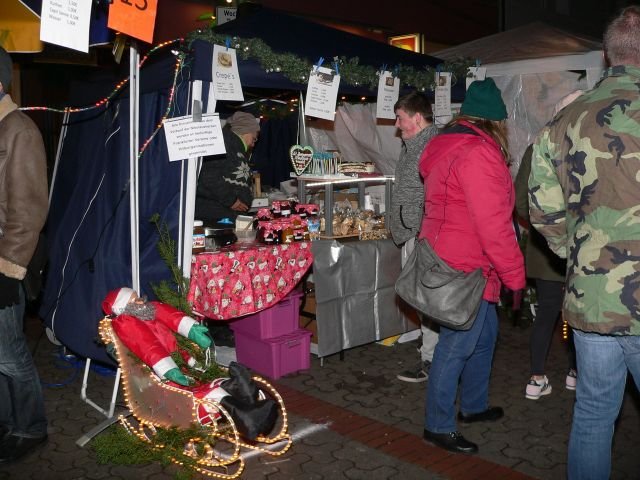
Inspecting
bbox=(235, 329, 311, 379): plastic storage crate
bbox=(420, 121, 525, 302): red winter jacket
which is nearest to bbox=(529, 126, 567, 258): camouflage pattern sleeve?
bbox=(420, 121, 525, 302): red winter jacket

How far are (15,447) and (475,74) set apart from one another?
4.82 m

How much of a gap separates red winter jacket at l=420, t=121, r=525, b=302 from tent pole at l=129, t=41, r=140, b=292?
1.65 meters

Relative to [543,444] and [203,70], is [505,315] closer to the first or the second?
[543,444]

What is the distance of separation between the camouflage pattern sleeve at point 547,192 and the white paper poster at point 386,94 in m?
2.83

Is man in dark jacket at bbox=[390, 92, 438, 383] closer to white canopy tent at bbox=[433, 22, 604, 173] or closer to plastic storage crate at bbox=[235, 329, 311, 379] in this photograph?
plastic storage crate at bbox=[235, 329, 311, 379]

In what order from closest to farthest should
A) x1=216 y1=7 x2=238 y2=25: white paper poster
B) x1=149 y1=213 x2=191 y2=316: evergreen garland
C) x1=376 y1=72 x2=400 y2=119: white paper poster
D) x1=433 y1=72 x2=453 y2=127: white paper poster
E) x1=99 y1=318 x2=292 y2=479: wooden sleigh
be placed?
x1=99 y1=318 x2=292 y2=479: wooden sleigh → x1=149 y1=213 x2=191 y2=316: evergreen garland → x1=376 y1=72 x2=400 y2=119: white paper poster → x1=433 y1=72 x2=453 y2=127: white paper poster → x1=216 y1=7 x2=238 y2=25: white paper poster

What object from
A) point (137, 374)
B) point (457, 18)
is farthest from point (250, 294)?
point (457, 18)

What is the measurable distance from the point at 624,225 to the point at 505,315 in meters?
4.15

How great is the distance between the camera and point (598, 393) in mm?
2266

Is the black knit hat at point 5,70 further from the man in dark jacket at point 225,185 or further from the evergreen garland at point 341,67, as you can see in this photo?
the man in dark jacket at point 225,185

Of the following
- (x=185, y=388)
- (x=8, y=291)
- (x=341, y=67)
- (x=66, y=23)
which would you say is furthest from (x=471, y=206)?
(x=8, y=291)

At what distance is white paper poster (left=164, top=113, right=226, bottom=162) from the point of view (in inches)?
151

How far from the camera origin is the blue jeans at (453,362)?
3.31 meters

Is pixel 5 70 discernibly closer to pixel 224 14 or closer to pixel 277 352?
pixel 277 352
